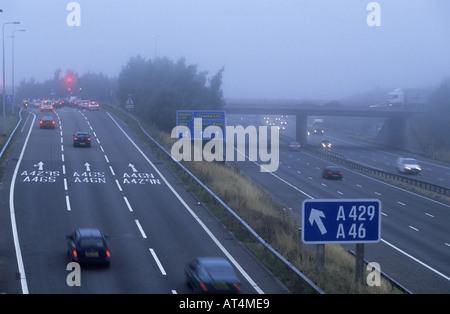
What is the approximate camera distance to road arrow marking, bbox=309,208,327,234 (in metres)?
12.2

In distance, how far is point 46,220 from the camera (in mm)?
22141

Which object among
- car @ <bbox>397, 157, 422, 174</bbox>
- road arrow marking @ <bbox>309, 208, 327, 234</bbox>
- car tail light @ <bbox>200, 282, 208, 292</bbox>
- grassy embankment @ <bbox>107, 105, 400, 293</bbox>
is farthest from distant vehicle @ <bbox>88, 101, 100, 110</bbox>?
road arrow marking @ <bbox>309, 208, 327, 234</bbox>

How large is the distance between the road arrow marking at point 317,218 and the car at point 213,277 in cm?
212

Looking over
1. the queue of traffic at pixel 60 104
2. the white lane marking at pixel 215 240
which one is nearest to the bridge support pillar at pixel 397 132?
the queue of traffic at pixel 60 104

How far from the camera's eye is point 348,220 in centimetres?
1214

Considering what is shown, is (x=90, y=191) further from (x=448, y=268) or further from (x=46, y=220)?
(x=448, y=268)

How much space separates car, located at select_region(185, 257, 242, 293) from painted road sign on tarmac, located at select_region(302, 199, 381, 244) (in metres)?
1.84

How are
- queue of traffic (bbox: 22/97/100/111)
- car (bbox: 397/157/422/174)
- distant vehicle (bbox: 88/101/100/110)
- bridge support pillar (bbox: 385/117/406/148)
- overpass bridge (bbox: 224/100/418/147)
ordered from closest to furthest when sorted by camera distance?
1. car (bbox: 397/157/422/174)
2. queue of traffic (bbox: 22/97/100/111)
3. distant vehicle (bbox: 88/101/100/110)
4. overpass bridge (bbox: 224/100/418/147)
5. bridge support pillar (bbox: 385/117/406/148)

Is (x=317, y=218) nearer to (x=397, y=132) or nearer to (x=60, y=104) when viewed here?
(x=60, y=104)

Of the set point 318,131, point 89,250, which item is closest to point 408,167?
point 89,250

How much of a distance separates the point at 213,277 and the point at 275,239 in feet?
Answer: 22.7

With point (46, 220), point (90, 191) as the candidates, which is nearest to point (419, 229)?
point (90, 191)

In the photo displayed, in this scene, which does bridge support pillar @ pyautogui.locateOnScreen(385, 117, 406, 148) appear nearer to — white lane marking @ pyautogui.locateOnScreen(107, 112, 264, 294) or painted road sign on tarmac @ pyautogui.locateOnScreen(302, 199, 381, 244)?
white lane marking @ pyautogui.locateOnScreen(107, 112, 264, 294)

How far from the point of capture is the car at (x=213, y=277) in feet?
Result: 41.7
